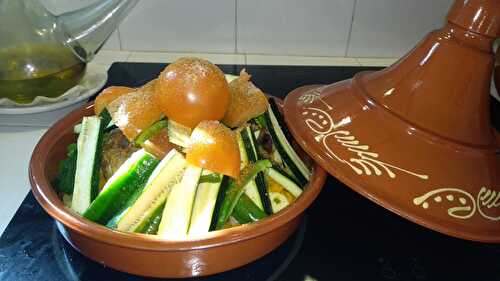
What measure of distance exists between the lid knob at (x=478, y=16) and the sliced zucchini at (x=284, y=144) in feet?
0.93

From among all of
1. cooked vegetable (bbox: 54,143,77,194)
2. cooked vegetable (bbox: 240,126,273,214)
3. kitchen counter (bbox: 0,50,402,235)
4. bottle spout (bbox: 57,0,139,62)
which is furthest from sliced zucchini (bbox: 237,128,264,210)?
bottle spout (bbox: 57,0,139,62)

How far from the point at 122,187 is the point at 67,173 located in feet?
0.36

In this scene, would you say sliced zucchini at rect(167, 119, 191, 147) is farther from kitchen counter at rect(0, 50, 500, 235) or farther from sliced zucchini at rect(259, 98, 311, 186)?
kitchen counter at rect(0, 50, 500, 235)

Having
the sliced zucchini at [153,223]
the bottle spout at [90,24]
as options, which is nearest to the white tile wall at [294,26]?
the bottle spout at [90,24]

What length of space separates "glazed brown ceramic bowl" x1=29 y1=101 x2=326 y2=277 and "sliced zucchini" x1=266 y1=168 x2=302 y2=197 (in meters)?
0.04

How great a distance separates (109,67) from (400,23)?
0.76 metres

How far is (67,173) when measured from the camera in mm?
640

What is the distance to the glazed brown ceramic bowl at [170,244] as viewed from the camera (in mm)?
493

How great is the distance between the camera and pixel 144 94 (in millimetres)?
630

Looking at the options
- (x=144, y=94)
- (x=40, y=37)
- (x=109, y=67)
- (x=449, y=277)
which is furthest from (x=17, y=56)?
(x=449, y=277)

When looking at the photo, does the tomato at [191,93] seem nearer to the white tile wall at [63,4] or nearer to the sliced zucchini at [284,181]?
the sliced zucchini at [284,181]

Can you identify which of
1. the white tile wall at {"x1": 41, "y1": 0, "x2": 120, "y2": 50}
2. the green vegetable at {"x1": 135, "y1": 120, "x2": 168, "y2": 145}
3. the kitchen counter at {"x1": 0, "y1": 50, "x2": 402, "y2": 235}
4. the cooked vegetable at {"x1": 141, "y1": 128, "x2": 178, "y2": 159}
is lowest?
the kitchen counter at {"x1": 0, "y1": 50, "x2": 402, "y2": 235}

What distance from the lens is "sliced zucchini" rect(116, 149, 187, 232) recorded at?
558 mm

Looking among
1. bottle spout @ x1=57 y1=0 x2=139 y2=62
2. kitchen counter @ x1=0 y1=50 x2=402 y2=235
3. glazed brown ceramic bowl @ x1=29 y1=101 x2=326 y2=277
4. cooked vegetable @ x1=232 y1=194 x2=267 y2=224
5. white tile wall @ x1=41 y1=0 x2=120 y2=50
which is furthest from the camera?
white tile wall @ x1=41 y1=0 x2=120 y2=50
